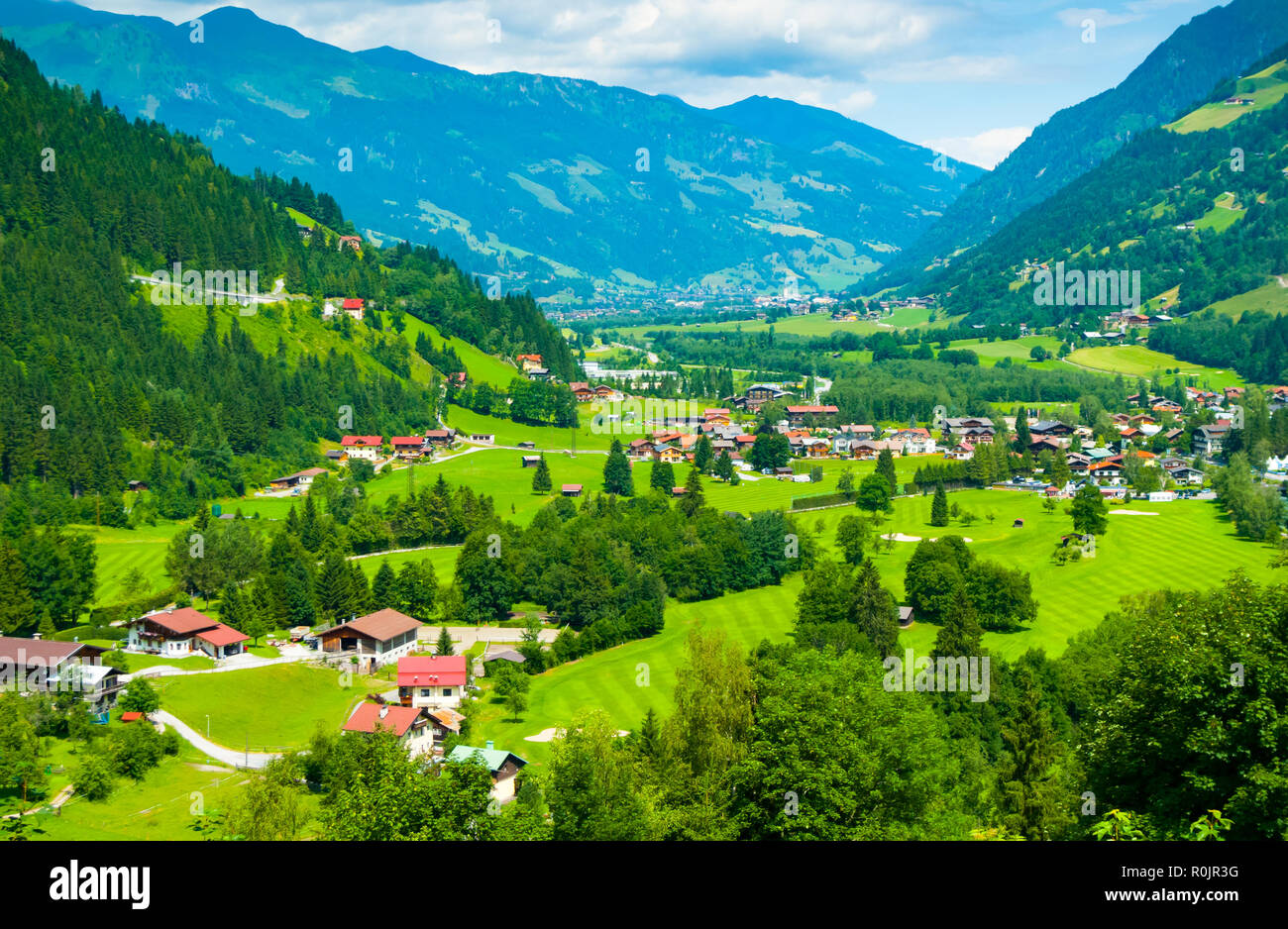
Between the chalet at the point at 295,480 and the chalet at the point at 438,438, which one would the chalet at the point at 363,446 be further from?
the chalet at the point at 295,480

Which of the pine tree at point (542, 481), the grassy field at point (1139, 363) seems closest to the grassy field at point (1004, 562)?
the pine tree at point (542, 481)

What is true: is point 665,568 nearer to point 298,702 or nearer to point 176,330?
point 298,702

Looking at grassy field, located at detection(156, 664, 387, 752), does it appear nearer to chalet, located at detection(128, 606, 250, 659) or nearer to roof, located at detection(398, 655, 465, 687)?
roof, located at detection(398, 655, 465, 687)

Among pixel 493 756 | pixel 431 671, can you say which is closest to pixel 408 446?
pixel 431 671

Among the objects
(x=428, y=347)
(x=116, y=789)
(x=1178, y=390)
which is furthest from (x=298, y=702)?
(x=1178, y=390)

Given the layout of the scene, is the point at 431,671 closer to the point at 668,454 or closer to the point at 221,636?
the point at 221,636
